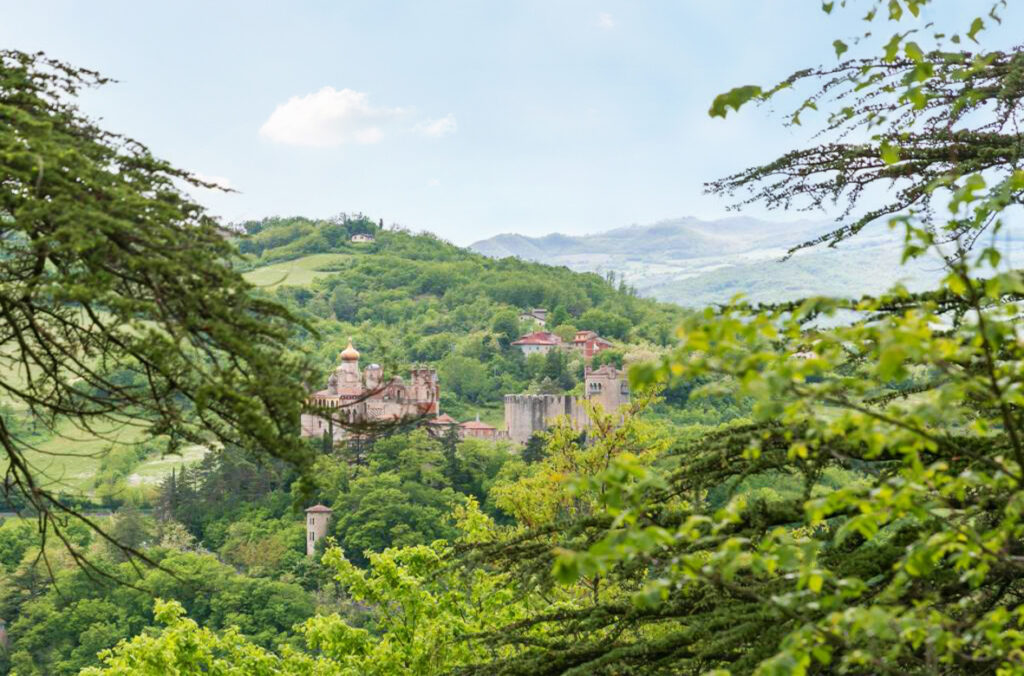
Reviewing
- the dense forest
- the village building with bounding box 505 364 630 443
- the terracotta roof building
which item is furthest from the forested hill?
the dense forest

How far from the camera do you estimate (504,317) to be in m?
91.4

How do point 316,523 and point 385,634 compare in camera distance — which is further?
point 316,523

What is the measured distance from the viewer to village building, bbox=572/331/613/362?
77.2 meters

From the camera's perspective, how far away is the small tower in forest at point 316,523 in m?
50.5

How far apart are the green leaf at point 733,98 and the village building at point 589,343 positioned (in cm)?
6936

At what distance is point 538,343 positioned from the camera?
3300 inches

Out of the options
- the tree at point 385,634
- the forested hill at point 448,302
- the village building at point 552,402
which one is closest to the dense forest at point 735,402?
the tree at point 385,634

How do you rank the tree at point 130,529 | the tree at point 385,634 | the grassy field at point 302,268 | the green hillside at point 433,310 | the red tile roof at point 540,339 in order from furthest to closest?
the grassy field at point 302,268, the red tile roof at point 540,339, the green hillside at point 433,310, the tree at point 130,529, the tree at point 385,634

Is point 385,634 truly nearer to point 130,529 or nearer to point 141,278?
point 141,278

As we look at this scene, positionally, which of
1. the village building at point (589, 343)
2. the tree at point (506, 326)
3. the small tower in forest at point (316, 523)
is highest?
the tree at point (506, 326)

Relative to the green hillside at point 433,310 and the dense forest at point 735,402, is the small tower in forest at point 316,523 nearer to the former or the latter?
the green hillside at point 433,310

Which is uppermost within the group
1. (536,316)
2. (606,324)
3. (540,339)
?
(536,316)

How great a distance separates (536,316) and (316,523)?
48.1 m

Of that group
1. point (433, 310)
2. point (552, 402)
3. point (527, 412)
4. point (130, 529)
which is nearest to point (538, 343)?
point (433, 310)
